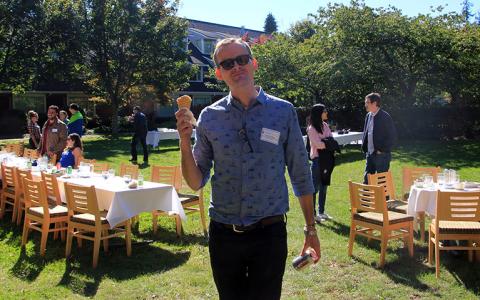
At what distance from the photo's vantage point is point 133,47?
88.4 ft

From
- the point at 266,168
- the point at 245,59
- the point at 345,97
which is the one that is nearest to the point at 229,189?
the point at 266,168

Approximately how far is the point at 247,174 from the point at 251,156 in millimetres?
96

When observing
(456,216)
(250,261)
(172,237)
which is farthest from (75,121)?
(250,261)

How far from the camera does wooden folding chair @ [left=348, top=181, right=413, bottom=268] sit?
5578mm

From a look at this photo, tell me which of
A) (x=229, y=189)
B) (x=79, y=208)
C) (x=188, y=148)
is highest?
(x=188, y=148)

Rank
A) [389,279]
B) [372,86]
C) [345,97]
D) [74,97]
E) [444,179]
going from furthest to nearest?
[74,97]
[345,97]
[372,86]
[444,179]
[389,279]

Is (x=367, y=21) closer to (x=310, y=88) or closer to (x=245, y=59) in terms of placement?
(x=310, y=88)

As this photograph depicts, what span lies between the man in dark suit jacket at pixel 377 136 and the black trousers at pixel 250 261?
225 inches

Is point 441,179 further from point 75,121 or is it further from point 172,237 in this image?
point 75,121

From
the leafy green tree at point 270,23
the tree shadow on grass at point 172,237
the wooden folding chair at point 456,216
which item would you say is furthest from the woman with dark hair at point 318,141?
the leafy green tree at point 270,23

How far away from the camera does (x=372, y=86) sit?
21766 millimetres

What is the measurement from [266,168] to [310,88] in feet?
68.7

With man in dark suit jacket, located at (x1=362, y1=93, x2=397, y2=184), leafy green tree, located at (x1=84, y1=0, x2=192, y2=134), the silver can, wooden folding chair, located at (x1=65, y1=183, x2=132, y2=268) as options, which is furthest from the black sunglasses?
leafy green tree, located at (x1=84, y1=0, x2=192, y2=134)

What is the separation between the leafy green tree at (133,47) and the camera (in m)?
26.2
